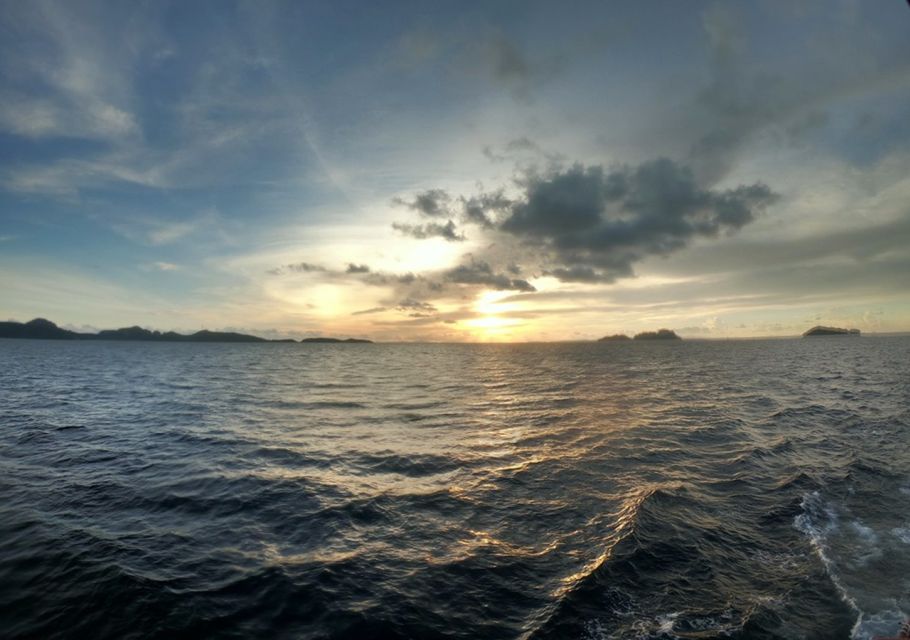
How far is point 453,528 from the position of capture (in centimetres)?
1614

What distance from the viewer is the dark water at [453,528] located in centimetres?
1105

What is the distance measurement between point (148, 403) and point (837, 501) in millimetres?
55476

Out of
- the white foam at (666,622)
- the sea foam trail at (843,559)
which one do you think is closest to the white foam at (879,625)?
the sea foam trail at (843,559)

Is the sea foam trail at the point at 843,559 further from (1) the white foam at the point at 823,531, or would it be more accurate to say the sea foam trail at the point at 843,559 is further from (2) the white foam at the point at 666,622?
(2) the white foam at the point at 666,622

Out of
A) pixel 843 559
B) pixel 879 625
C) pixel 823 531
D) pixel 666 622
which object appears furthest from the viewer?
pixel 823 531

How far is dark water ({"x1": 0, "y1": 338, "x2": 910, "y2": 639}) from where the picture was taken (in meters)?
11.0

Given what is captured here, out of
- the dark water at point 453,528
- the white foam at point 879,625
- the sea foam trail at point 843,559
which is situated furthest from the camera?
the dark water at point 453,528

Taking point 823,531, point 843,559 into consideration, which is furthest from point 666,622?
point 823,531

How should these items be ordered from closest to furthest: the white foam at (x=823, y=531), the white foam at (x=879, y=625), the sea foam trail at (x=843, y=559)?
the white foam at (x=879, y=625)
the sea foam trail at (x=843, y=559)
the white foam at (x=823, y=531)

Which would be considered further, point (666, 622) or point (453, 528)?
point (453, 528)

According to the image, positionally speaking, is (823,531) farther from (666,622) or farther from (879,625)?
(666,622)

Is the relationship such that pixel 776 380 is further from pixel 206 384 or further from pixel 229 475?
pixel 206 384

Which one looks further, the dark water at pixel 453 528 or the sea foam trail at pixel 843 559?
the dark water at pixel 453 528

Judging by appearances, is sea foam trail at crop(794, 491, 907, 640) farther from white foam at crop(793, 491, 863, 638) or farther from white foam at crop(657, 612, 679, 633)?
white foam at crop(657, 612, 679, 633)
